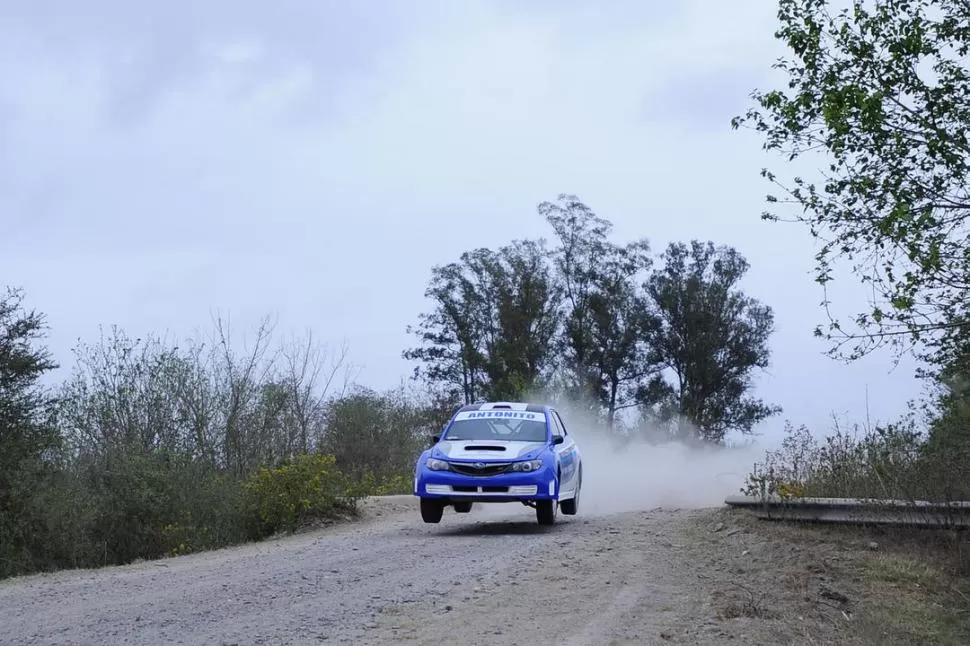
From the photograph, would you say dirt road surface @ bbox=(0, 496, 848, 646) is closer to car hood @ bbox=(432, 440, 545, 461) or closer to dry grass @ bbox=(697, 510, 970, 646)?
dry grass @ bbox=(697, 510, 970, 646)

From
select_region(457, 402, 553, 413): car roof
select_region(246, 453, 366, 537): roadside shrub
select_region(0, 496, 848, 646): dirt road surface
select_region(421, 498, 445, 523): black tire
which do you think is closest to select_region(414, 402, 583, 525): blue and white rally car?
select_region(421, 498, 445, 523): black tire

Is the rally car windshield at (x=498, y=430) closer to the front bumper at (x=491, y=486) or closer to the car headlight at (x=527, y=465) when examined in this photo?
the car headlight at (x=527, y=465)

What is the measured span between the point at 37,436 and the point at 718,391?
157 ft

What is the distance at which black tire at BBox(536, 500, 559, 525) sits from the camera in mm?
16875

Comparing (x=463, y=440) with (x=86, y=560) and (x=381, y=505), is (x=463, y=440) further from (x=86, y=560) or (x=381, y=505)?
(x=86, y=560)

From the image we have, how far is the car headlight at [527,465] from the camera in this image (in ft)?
54.1

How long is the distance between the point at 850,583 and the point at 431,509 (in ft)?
27.0

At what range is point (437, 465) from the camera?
16797 mm

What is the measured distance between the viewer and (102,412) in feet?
109

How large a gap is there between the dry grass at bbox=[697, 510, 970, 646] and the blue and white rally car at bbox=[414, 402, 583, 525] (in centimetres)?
342

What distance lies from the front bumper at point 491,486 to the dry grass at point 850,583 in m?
3.29

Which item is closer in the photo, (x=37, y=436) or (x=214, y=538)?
(x=214, y=538)

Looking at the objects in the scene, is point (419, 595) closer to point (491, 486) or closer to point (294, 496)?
point (491, 486)

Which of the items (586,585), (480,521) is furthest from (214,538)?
(586,585)
